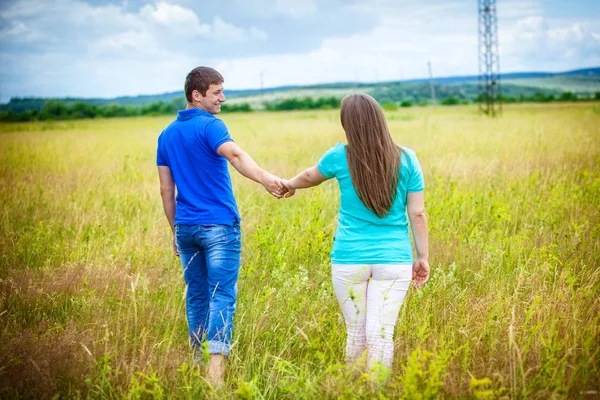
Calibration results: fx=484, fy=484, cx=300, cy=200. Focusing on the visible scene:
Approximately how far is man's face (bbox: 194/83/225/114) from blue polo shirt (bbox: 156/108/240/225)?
5cm

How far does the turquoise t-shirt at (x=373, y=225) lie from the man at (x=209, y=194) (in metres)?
0.72

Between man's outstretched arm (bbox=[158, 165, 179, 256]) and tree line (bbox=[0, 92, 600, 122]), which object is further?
tree line (bbox=[0, 92, 600, 122])

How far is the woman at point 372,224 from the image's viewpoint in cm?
292

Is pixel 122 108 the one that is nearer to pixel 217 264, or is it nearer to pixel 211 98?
pixel 211 98

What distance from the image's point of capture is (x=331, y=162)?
3.04 metres

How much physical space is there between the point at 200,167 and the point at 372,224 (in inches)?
47.9

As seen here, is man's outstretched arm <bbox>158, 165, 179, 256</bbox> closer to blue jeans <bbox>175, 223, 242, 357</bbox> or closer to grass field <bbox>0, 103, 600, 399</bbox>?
blue jeans <bbox>175, 223, 242, 357</bbox>

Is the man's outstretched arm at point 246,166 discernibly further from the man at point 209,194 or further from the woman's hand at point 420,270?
the woman's hand at point 420,270

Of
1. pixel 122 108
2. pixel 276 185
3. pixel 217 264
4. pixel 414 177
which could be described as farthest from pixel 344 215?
pixel 122 108

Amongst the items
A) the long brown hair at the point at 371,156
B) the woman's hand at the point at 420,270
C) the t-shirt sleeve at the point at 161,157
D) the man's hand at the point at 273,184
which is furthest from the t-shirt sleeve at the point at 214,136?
the woman's hand at the point at 420,270

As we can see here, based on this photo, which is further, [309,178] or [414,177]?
[309,178]

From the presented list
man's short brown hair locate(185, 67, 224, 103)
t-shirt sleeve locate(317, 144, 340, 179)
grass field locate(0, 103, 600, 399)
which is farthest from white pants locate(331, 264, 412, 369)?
man's short brown hair locate(185, 67, 224, 103)

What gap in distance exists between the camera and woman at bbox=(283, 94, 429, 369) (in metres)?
2.92

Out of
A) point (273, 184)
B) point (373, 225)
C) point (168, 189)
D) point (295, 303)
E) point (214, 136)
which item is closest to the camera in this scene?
point (373, 225)
